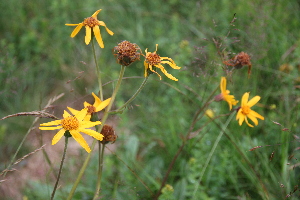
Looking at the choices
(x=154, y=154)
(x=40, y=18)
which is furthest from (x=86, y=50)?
(x=154, y=154)

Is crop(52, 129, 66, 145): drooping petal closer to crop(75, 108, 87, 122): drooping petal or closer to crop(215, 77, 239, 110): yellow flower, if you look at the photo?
crop(75, 108, 87, 122): drooping petal

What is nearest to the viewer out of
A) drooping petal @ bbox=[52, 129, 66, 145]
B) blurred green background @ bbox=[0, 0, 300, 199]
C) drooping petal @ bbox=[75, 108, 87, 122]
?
drooping petal @ bbox=[52, 129, 66, 145]

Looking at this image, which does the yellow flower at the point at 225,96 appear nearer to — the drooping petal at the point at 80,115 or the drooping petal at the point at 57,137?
the drooping petal at the point at 80,115

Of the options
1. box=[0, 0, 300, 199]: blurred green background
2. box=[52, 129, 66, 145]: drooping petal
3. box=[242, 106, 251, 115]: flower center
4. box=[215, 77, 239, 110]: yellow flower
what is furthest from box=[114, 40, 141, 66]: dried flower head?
box=[242, 106, 251, 115]: flower center

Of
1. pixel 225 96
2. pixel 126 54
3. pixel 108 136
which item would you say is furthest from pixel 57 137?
pixel 225 96

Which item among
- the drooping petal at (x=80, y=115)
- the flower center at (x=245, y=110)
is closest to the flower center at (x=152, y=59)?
the drooping petal at (x=80, y=115)

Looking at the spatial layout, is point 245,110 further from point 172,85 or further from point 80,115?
point 172,85
